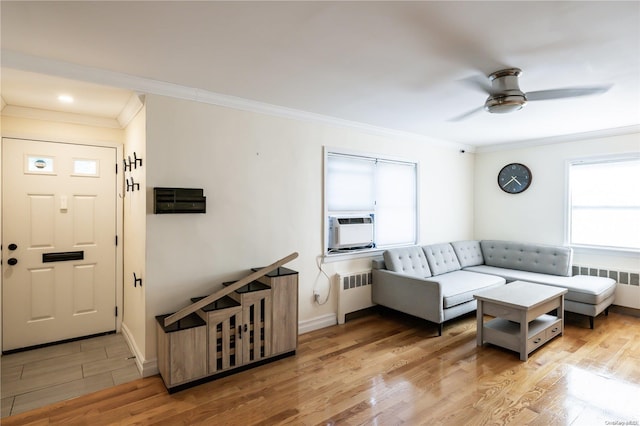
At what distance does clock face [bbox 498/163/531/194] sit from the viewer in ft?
16.9

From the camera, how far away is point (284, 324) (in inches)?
121

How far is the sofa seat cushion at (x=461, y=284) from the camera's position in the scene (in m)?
3.69

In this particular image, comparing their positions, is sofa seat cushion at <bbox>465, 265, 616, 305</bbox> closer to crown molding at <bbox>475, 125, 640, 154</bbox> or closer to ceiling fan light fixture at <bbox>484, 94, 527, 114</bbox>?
crown molding at <bbox>475, 125, 640, 154</bbox>

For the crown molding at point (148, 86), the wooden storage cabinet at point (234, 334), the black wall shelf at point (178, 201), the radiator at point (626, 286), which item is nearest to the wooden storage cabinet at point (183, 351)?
the wooden storage cabinet at point (234, 334)

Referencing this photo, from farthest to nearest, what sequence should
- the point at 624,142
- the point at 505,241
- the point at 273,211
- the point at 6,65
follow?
the point at 505,241
the point at 624,142
the point at 273,211
the point at 6,65

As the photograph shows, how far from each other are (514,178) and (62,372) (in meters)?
6.16

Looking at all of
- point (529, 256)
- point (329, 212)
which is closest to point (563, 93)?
point (329, 212)

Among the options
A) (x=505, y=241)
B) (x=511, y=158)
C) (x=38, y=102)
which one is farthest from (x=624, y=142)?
(x=38, y=102)

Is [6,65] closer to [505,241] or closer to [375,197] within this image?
[375,197]

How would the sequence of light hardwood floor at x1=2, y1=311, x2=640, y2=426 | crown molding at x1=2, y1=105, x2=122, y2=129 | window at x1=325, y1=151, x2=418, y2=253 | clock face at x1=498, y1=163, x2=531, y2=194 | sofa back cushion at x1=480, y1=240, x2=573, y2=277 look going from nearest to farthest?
light hardwood floor at x1=2, y1=311, x2=640, y2=426 < crown molding at x1=2, y1=105, x2=122, y2=129 < window at x1=325, y1=151, x2=418, y2=253 < sofa back cushion at x1=480, y1=240, x2=573, y2=277 < clock face at x1=498, y1=163, x2=531, y2=194

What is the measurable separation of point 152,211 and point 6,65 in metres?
1.32

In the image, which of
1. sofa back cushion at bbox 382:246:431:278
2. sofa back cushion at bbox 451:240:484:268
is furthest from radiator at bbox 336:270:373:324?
sofa back cushion at bbox 451:240:484:268

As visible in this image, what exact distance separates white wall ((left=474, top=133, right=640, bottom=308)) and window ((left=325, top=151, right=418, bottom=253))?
1.68 m

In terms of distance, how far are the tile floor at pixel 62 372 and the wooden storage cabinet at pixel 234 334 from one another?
49 centimetres
